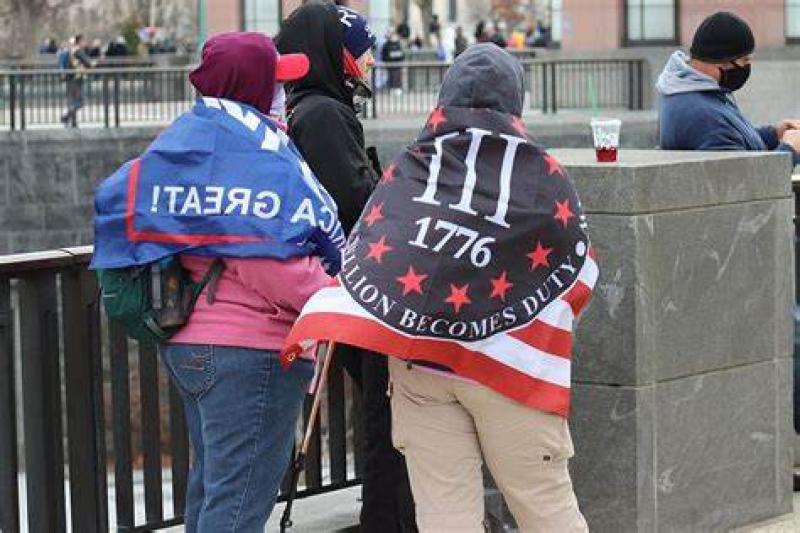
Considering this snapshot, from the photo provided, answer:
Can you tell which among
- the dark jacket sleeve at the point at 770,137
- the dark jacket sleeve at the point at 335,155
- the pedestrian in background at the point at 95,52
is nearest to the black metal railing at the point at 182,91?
the pedestrian in background at the point at 95,52

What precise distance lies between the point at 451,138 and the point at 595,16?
32.7 m

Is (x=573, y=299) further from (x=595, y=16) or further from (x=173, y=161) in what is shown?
(x=595, y=16)

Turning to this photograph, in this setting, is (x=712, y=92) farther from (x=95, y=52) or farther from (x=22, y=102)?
(x=95, y=52)

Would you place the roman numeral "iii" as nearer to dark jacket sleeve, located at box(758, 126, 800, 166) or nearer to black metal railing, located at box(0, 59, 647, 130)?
dark jacket sleeve, located at box(758, 126, 800, 166)

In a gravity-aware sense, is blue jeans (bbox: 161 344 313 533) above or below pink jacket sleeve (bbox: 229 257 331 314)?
below

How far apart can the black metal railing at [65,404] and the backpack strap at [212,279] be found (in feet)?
3.34

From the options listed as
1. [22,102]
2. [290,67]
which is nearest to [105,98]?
[22,102]

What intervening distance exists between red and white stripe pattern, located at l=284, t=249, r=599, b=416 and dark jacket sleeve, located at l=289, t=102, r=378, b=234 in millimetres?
1085

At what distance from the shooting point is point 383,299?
5164 mm

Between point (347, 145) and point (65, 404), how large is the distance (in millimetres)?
1266

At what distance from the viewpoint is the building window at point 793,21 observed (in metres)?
35.8

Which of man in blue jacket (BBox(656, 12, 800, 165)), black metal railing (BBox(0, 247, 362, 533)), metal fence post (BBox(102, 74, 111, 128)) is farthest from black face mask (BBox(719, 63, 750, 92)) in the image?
metal fence post (BBox(102, 74, 111, 128))

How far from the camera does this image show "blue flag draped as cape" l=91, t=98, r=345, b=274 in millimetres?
5406

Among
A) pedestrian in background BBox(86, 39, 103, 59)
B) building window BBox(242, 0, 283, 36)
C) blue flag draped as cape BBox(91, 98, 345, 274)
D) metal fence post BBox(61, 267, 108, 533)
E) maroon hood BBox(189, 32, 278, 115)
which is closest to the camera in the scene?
blue flag draped as cape BBox(91, 98, 345, 274)
